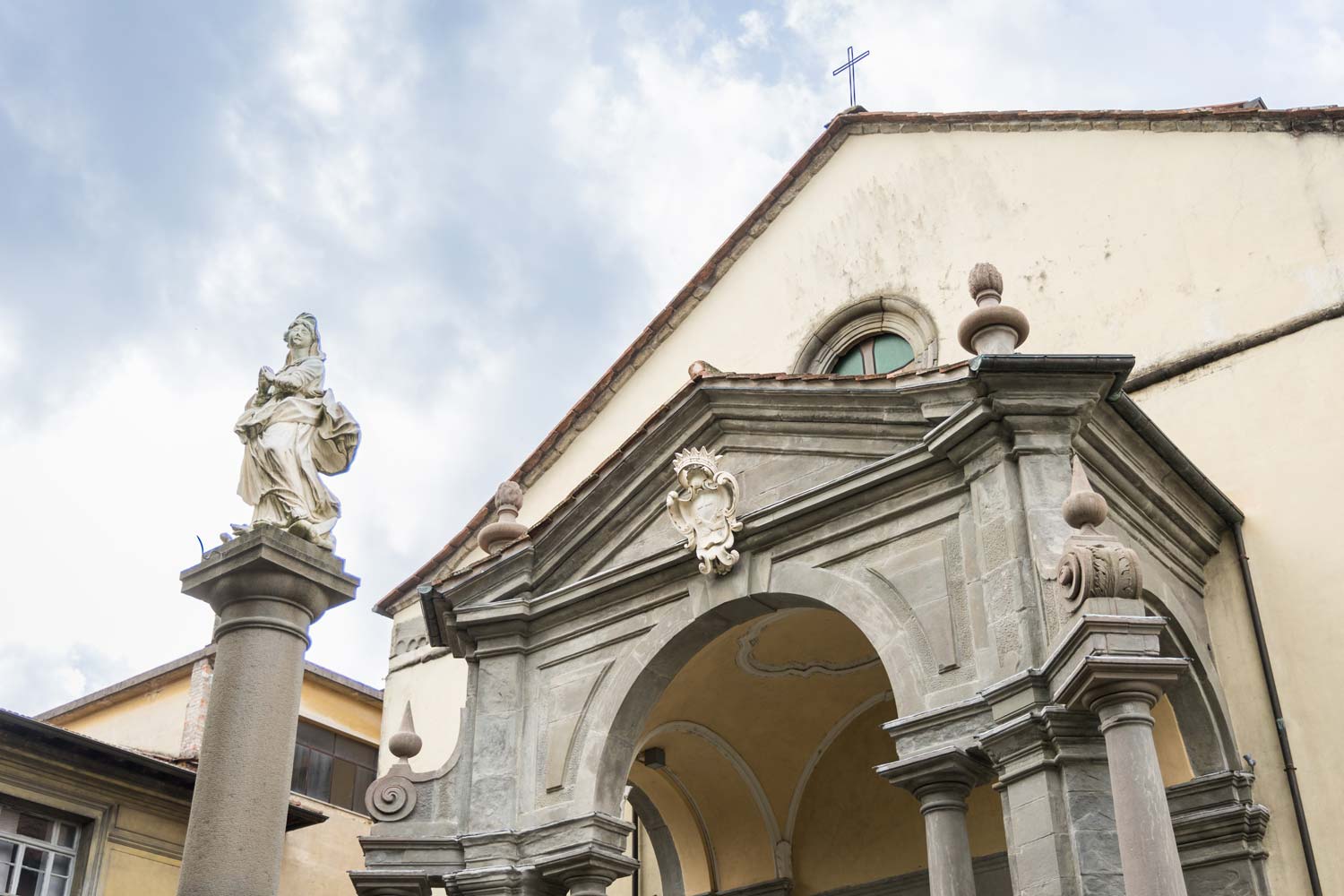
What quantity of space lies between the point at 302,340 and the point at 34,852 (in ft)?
28.8

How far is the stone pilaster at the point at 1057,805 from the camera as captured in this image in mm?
7957

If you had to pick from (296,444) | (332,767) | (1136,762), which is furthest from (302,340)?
(332,767)

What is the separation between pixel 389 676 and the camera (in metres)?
17.9

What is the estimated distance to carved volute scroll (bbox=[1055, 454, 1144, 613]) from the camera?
7996 mm

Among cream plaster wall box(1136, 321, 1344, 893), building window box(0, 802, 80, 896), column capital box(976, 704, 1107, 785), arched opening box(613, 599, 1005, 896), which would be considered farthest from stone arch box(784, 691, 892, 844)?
building window box(0, 802, 80, 896)

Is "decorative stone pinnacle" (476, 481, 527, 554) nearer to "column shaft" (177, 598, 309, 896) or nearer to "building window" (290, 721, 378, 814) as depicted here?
"column shaft" (177, 598, 309, 896)

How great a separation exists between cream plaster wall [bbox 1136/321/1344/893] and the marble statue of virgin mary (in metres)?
6.68

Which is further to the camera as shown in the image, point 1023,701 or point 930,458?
point 930,458

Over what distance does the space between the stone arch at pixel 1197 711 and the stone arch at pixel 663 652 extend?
2.26 m

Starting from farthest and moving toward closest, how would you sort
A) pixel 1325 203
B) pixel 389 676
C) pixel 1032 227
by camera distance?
1. pixel 389 676
2. pixel 1032 227
3. pixel 1325 203

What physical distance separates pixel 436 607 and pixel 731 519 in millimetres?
2949

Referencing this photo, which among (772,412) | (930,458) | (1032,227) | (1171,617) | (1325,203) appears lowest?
(1171,617)

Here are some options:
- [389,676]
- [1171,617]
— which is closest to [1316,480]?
[1171,617]

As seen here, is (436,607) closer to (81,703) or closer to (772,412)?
(772,412)
